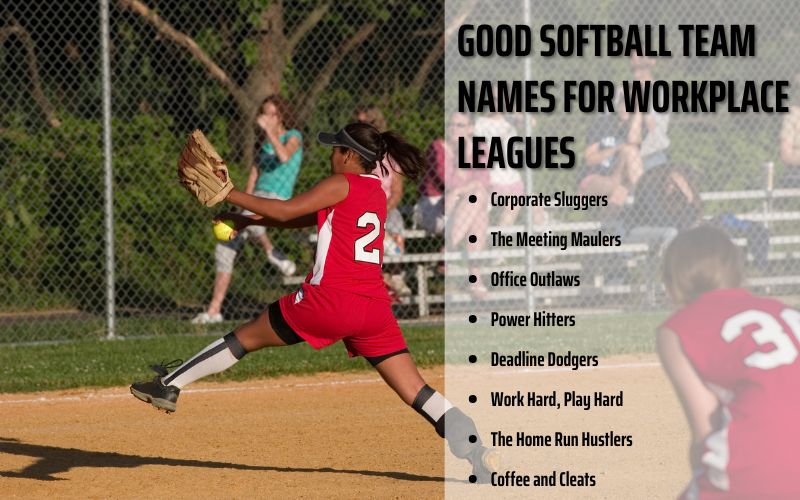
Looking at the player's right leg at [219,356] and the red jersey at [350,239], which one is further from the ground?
the red jersey at [350,239]

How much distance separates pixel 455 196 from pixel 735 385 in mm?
9256

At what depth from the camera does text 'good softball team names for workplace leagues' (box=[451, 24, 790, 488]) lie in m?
8.53

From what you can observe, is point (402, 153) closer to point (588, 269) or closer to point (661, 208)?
point (588, 269)

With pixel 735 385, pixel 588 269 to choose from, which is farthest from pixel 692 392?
pixel 588 269

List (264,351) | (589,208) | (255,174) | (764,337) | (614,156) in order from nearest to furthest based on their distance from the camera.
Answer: (764,337) < (264,351) < (255,174) < (614,156) < (589,208)

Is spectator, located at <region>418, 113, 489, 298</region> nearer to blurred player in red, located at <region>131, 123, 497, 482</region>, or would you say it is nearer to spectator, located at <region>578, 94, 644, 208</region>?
spectator, located at <region>578, 94, 644, 208</region>

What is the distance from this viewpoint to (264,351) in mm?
11352

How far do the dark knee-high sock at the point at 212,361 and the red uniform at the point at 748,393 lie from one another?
3270mm

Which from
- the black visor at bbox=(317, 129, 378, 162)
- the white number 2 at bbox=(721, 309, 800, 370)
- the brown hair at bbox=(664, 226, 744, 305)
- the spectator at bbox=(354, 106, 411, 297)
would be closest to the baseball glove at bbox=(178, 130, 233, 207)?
the black visor at bbox=(317, 129, 378, 162)

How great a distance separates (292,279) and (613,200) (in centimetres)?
321

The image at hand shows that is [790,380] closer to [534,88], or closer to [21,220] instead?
[534,88]

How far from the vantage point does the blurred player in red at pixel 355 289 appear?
6023 millimetres

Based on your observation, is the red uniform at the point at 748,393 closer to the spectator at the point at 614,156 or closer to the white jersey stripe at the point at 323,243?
the white jersey stripe at the point at 323,243

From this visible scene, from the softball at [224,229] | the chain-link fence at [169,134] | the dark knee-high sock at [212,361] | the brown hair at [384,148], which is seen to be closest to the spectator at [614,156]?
the chain-link fence at [169,134]
